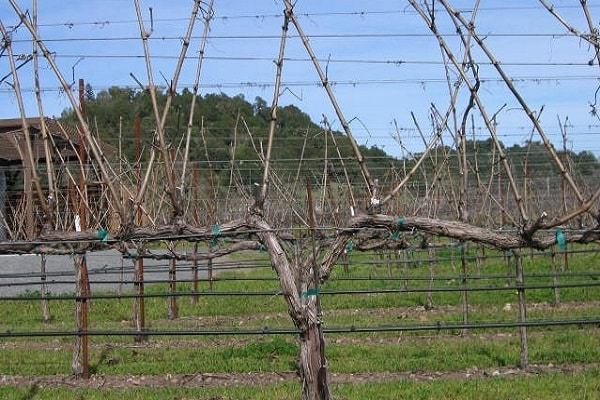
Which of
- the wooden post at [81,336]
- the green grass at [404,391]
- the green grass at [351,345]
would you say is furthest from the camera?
the wooden post at [81,336]

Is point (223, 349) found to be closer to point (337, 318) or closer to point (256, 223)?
point (337, 318)

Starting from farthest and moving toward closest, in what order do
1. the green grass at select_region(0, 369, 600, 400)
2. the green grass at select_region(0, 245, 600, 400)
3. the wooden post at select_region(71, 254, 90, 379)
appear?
1. the wooden post at select_region(71, 254, 90, 379)
2. the green grass at select_region(0, 245, 600, 400)
3. the green grass at select_region(0, 369, 600, 400)

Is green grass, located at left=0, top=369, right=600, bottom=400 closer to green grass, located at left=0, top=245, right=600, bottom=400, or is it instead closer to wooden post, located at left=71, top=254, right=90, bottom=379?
green grass, located at left=0, top=245, right=600, bottom=400

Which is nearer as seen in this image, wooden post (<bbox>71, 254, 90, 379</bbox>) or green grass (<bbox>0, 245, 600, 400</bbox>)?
green grass (<bbox>0, 245, 600, 400</bbox>)

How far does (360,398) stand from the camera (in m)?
6.45

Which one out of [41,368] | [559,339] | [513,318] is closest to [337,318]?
[513,318]

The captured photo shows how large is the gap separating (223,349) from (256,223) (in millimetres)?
3363

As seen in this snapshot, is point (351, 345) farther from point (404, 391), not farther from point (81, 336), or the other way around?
point (81, 336)

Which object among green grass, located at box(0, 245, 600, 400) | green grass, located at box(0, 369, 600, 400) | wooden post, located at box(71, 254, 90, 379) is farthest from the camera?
wooden post, located at box(71, 254, 90, 379)

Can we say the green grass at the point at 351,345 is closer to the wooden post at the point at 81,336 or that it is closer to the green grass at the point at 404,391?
the green grass at the point at 404,391

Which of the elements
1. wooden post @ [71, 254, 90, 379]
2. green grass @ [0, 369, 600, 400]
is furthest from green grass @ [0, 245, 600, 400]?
wooden post @ [71, 254, 90, 379]

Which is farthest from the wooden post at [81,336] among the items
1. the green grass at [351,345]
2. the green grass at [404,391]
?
the green grass at [404,391]

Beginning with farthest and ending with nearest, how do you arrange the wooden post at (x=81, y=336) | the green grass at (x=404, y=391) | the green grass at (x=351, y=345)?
the wooden post at (x=81, y=336) < the green grass at (x=351, y=345) < the green grass at (x=404, y=391)

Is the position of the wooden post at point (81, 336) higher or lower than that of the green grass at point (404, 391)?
higher
